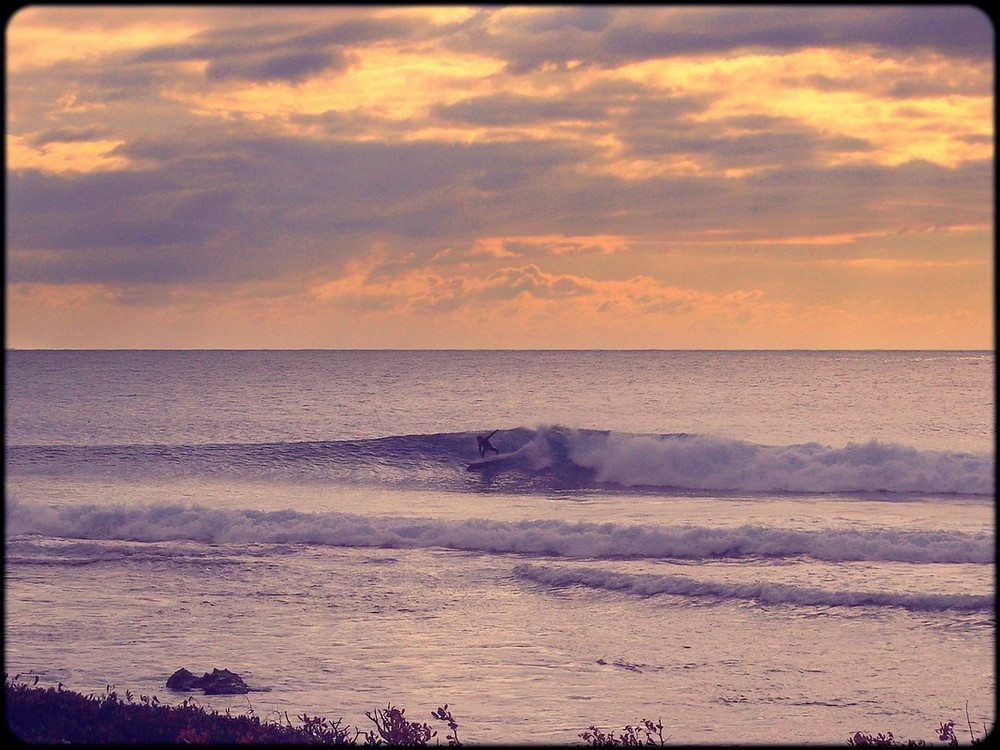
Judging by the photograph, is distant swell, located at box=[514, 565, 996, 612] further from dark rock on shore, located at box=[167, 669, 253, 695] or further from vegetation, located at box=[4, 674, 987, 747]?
dark rock on shore, located at box=[167, 669, 253, 695]

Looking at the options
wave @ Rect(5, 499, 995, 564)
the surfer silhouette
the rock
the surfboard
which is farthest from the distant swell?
the surfer silhouette

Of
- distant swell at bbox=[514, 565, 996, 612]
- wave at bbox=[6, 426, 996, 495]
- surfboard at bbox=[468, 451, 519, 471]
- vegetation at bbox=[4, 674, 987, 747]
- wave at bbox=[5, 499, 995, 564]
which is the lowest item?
surfboard at bbox=[468, 451, 519, 471]

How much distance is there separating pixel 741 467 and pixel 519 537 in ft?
35.9

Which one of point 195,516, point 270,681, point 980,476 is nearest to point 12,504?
point 195,516

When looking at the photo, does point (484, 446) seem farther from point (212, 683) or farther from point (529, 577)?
point (212, 683)

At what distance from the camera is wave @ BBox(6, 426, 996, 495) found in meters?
24.3

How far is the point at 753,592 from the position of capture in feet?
40.5

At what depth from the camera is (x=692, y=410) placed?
44969 millimetres

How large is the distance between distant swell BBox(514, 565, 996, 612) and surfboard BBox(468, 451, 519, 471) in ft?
48.9

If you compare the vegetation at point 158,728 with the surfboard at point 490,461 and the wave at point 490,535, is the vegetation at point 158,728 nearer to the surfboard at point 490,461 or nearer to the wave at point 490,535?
the wave at point 490,535

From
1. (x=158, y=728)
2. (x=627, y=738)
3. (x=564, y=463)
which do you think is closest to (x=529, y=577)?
(x=627, y=738)

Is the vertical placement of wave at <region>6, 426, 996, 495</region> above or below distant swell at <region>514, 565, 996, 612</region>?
below

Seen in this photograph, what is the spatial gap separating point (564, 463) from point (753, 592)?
16605 mm

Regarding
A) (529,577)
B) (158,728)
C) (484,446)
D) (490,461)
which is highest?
(158,728)
